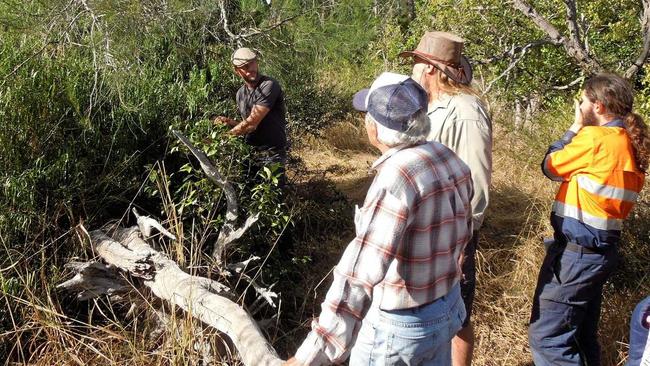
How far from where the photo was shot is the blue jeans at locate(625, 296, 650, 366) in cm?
211

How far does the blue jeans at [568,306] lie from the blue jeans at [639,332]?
475mm

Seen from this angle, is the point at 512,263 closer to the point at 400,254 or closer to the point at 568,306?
the point at 568,306

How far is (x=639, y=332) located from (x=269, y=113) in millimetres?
2998

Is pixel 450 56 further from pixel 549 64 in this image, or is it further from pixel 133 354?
pixel 549 64

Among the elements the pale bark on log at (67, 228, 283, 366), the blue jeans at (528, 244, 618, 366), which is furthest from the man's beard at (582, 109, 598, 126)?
the pale bark on log at (67, 228, 283, 366)

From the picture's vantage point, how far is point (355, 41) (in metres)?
9.81

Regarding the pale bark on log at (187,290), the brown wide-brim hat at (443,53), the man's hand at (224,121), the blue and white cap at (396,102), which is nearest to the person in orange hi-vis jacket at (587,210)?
the brown wide-brim hat at (443,53)

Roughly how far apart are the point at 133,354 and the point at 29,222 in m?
1.10

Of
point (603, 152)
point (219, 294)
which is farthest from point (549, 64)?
point (219, 294)

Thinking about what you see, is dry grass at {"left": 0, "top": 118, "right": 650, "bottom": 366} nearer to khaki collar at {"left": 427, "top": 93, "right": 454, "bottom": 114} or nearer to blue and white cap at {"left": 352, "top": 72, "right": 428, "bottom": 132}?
khaki collar at {"left": 427, "top": 93, "right": 454, "bottom": 114}

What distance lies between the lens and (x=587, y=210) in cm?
258

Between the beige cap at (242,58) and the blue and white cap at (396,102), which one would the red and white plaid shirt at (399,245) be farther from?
the beige cap at (242,58)

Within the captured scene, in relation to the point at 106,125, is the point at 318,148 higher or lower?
lower

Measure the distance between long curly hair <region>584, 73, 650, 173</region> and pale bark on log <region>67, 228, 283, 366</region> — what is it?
1.75 m
